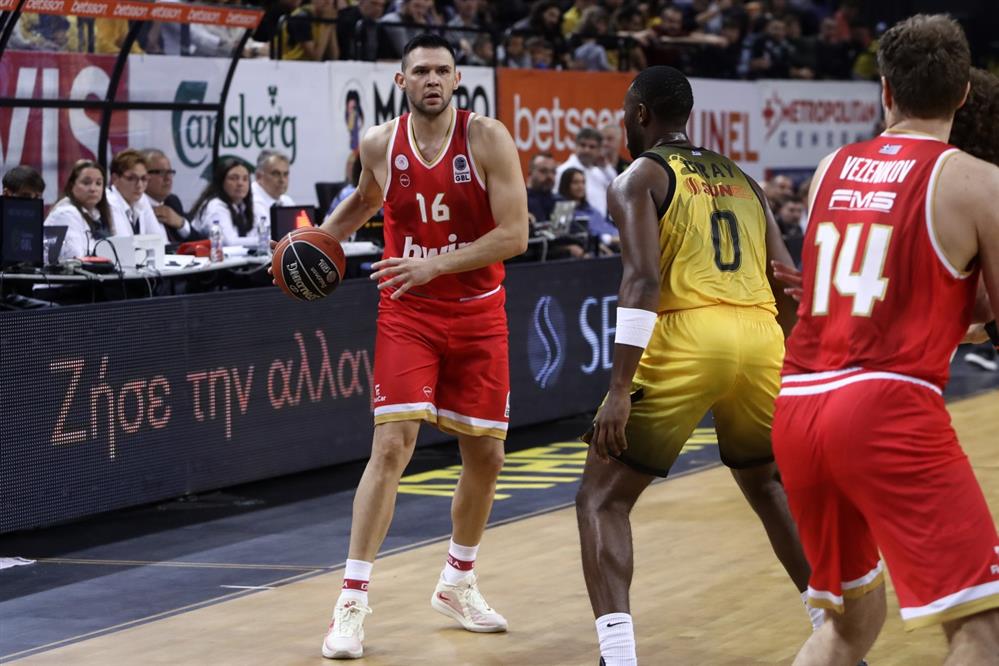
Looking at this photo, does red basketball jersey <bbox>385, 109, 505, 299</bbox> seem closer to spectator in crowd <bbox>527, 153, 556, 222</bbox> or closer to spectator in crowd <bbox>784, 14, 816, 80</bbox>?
spectator in crowd <bbox>527, 153, 556, 222</bbox>

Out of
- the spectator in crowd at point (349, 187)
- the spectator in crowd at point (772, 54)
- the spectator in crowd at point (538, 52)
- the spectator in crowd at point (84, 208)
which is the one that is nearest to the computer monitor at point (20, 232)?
the spectator in crowd at point (84, 208)

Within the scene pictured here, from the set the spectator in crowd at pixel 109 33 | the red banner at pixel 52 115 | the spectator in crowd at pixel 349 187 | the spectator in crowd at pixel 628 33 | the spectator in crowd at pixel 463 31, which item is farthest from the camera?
the spectator in crowd at pixel 628 33

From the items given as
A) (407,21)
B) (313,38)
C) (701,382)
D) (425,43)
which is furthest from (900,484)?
(407,21)

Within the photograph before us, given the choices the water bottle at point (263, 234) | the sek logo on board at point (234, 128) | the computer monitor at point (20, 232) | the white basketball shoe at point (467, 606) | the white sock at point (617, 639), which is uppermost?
the sek logo on board at point (234, 128)

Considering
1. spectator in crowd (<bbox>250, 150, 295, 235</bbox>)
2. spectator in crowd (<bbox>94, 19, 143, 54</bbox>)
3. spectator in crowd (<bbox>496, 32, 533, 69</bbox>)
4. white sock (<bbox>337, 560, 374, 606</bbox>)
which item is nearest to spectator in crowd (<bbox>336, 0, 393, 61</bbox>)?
spectator in crowd (<bbox>496, 32, 533, 69</bbox>)

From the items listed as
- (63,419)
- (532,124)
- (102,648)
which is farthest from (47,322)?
(532,124)

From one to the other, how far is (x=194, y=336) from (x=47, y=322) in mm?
999

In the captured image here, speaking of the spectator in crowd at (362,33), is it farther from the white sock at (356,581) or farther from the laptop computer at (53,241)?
the white sock at (356,581)

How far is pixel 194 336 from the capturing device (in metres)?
8.74

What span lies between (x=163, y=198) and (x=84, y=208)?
1412 millimetres

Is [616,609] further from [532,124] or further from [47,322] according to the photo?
[532,124]

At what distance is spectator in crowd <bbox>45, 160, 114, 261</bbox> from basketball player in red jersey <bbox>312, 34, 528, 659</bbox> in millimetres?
4512

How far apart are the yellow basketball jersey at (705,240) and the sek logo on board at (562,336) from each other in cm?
609

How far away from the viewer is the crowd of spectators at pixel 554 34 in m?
11.5
